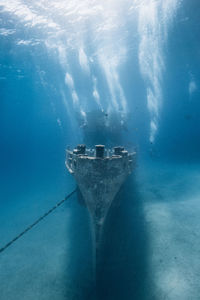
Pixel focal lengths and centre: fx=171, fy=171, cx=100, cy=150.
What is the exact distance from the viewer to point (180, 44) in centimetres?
2919

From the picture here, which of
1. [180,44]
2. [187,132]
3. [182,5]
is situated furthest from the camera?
[187,132]

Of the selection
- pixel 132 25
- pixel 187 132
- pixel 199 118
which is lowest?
pixel 187 132

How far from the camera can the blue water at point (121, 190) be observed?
8359mm

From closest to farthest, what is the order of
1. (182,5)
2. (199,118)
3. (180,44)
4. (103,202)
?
(103,202), (182,5), (180,44), (199,118)

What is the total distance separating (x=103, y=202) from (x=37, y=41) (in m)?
28.5

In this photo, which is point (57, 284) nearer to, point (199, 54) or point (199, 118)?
point (199, 54)

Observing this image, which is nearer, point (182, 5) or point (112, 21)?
point (182, 5)

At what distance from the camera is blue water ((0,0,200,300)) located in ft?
27.4

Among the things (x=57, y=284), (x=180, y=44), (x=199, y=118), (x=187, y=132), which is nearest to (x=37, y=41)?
(x=180, y=44)

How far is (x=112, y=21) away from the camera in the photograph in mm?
24469

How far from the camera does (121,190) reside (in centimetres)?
1140

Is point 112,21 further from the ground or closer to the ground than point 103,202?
further from the ground

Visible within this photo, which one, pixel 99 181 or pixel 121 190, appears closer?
pixel 99 181

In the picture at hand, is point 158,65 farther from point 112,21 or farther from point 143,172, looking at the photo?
point 143,172
